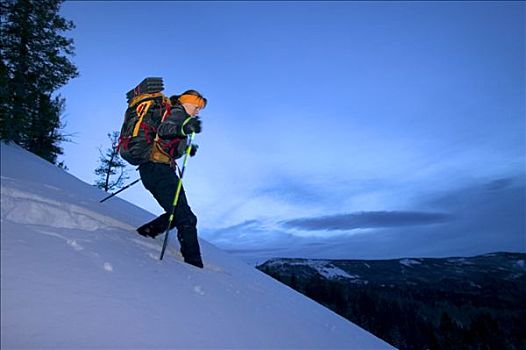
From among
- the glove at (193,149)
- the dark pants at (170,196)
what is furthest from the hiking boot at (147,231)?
the glove at (193,149)

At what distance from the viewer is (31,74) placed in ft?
46.8

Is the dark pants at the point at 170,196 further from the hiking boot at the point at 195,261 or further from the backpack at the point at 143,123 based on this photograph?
the backpack at the point at 143,123

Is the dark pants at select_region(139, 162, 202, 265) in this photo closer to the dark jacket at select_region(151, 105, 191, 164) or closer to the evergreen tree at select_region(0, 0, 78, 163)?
the dark jacket at select_region(151, 105, 191, 164)

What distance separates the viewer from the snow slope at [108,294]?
2.43m

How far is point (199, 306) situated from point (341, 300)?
103548mm

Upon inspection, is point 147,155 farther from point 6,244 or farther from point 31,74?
point 31,74

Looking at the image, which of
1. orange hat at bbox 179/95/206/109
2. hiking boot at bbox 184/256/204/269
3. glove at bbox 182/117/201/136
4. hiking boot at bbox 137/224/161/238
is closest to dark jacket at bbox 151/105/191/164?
glove at bbox 182/117/201/136

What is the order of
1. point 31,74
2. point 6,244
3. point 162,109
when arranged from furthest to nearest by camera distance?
point 31,74, point 162,109, point 6,244

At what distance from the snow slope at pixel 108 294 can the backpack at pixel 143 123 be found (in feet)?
3.52

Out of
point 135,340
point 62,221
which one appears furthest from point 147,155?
point 135,340

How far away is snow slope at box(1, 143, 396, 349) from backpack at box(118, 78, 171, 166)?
107cm

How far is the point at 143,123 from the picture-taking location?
4.66m

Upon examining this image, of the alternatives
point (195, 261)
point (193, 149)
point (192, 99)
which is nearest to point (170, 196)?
point (193, 149)

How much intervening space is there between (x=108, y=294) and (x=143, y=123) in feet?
8.37
